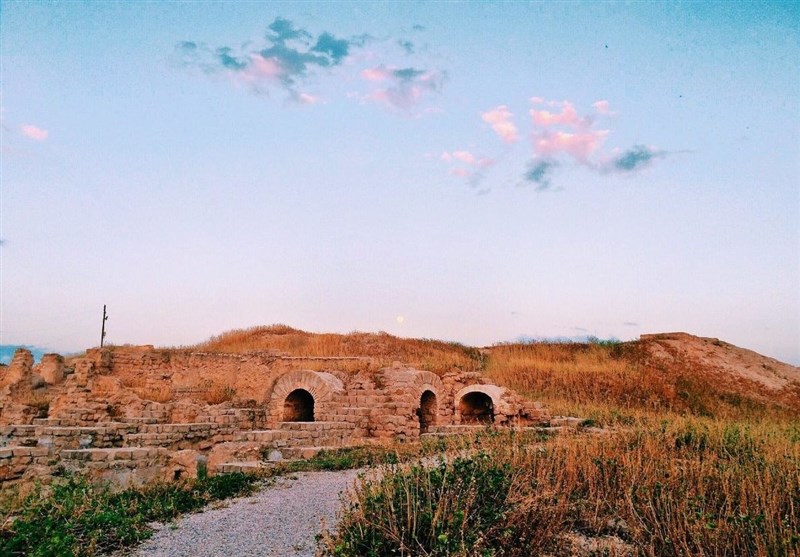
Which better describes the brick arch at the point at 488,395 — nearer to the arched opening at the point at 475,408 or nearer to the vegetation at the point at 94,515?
the arched opening at the point at 475,408

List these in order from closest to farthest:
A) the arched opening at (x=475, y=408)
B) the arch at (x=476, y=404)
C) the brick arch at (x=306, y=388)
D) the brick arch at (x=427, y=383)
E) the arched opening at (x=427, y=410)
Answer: the brick arch at (x=306, y=388) → the brick arch at (x=427, y=383) → the arch at (x=476, y=404) → the arched opening at (x=427, y=410) → the arched opening at (x=475, y=408)

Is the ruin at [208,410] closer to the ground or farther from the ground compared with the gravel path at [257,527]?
farther from the ground

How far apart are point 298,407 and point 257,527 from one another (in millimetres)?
12389

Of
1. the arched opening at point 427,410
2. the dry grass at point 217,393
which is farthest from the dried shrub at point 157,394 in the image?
the arched opening at point 427,410

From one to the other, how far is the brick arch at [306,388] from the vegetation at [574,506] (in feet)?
30.6

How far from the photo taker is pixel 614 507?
6.36m

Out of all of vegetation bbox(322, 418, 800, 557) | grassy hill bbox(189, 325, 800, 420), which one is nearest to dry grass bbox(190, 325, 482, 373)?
grassy hill bbox(189, 325, 800, 420)

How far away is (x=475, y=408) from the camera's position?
1995 cm

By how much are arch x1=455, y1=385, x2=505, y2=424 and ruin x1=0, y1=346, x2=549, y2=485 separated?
0.12ft

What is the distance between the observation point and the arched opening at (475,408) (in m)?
19.5

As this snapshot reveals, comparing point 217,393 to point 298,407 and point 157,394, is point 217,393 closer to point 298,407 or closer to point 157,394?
point 157,394

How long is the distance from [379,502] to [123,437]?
33.9 feet

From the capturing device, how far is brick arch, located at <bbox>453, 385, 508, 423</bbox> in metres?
17.4

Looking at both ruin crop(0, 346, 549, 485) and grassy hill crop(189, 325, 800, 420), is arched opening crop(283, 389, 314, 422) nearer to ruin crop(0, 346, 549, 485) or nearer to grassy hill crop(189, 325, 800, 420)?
ruin crop(0, 346, 549, 485)
